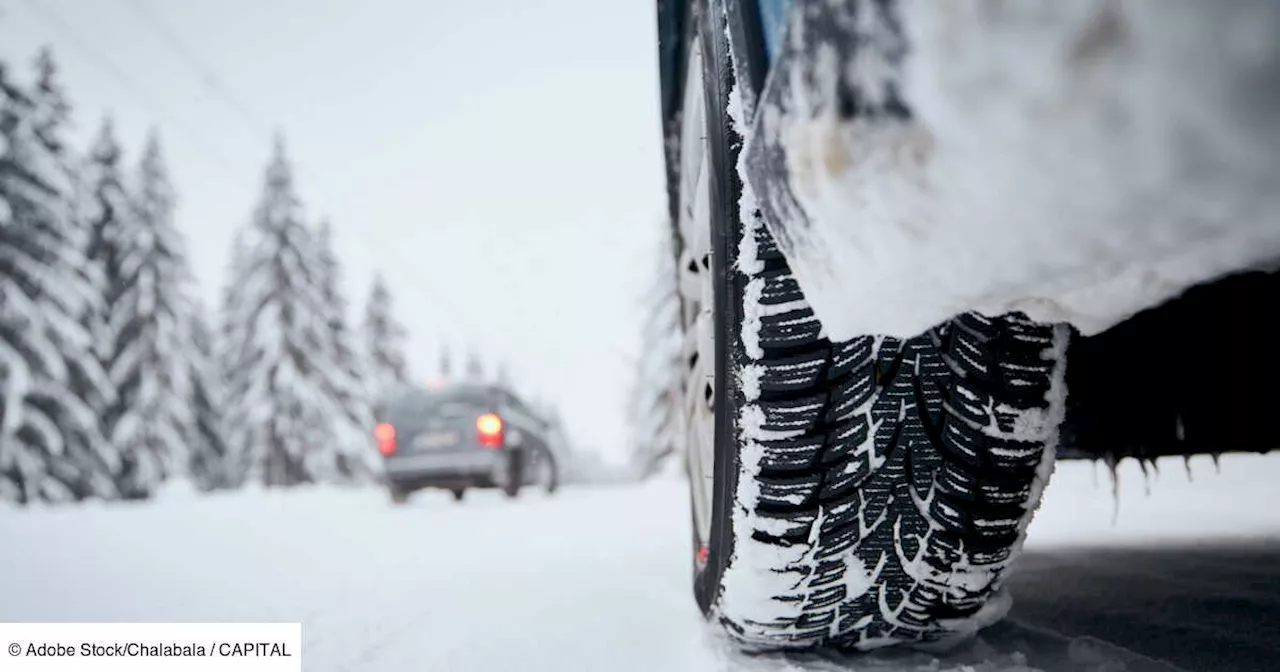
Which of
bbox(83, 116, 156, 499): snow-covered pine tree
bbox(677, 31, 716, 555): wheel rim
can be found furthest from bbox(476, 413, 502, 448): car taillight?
bbox(83, 116, 156, 499): snow-covered pine tree

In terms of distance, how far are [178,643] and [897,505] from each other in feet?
4.68

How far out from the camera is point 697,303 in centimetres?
175

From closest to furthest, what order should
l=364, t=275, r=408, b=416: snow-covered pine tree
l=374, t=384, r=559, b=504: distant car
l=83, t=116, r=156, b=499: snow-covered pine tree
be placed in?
l=374, t=384, r=559, b=504: distant car → l=83, t=116, r=156, b=499: snow-covered pine tree → l=364, t=275, r=408, b=416: snow-covered pine tree

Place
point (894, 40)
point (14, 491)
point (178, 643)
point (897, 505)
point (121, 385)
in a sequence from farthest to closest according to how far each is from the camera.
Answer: point (121, 385) → point (14, 491) → point (178, 643) → point (897, 505) → point (894, 40)

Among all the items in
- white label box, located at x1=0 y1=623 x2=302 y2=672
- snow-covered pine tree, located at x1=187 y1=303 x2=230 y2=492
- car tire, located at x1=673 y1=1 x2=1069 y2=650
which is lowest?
snow-covered pine tree, located at x1=187 y1=303 x2=230 y2=492

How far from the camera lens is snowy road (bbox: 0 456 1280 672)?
140cm

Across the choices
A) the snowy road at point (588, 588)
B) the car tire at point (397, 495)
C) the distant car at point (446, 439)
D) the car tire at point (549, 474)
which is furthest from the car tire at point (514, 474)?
the snowy road at point (588, 588)

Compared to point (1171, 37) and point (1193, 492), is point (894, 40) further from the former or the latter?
point (1193, 492)

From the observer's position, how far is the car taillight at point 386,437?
7.38 meters

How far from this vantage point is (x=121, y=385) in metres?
19.7

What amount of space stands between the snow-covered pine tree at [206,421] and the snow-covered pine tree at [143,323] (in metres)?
1.75

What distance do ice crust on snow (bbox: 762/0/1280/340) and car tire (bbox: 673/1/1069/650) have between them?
353mm

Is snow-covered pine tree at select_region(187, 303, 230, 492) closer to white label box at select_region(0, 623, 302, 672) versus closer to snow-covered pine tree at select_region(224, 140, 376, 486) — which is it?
snow-covered pine tree at select_region(224, 140, 376, 486)

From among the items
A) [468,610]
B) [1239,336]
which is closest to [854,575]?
[1239,336]
